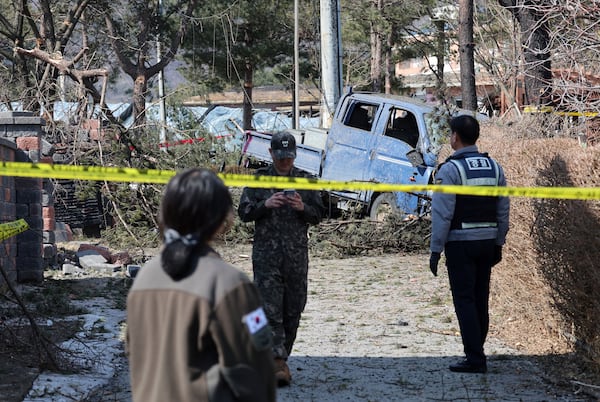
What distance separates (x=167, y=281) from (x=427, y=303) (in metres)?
7.54

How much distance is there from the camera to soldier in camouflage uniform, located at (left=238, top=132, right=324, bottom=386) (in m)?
6.69

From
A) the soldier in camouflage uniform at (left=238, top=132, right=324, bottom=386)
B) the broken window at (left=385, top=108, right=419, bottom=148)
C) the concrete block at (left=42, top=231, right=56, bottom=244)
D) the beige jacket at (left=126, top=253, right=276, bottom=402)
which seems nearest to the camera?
the beige jacket at (left=126, top=253, right=276, bottom=402)

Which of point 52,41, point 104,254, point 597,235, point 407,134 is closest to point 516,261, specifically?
point 597,235

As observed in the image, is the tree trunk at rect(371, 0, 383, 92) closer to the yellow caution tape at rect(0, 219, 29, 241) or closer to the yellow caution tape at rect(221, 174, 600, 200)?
the yellow caution tape at rect(0, 219, 29, 241)

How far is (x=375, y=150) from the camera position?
15672 millimetres

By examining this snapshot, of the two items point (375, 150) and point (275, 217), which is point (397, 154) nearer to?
point (375, 150)

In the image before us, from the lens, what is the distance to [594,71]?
1116cm

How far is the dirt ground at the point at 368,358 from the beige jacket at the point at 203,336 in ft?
10.6

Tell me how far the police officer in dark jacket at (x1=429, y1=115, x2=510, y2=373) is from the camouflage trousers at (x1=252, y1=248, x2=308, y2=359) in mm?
1004

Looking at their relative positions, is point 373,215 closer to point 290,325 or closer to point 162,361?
point 290,325

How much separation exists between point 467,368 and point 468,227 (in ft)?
3.41

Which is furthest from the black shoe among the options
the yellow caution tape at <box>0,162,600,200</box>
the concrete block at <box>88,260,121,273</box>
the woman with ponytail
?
the concrete block at <box>88,260,121,273</box>

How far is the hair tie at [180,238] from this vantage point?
3.18 m

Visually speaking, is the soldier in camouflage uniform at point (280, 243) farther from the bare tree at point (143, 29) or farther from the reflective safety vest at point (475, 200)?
the bare tree at point (143, 29)
